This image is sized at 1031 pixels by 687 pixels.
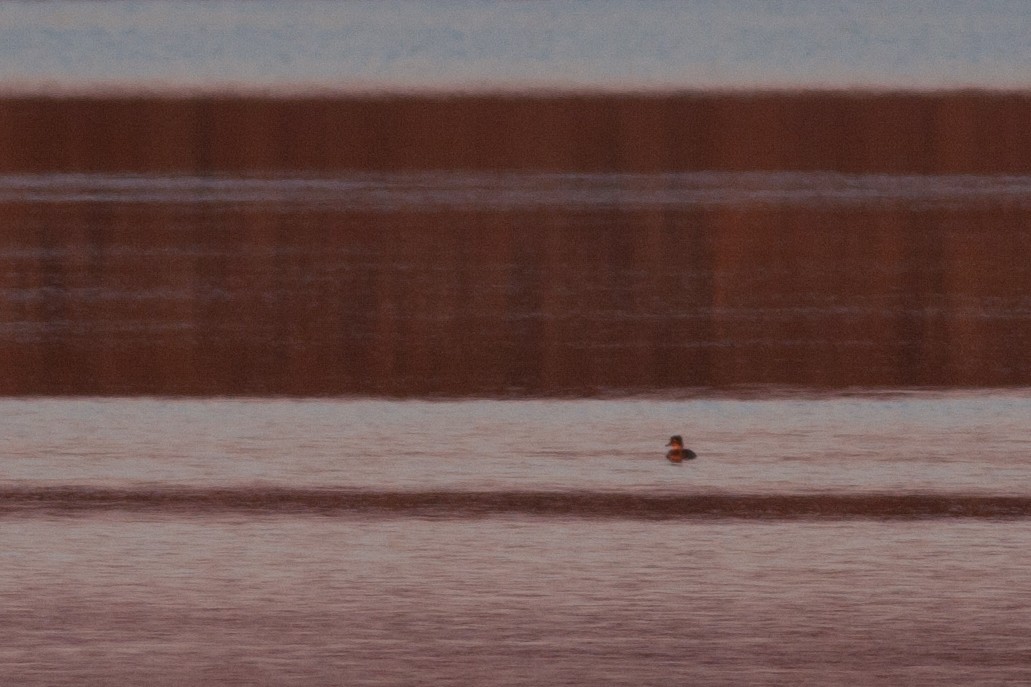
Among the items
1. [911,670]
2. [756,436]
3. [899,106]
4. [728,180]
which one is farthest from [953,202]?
[911,670]

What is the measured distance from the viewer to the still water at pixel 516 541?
3750mm

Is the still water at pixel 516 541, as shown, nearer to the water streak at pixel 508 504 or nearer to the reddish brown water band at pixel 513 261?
the water streak at pixel 508 504

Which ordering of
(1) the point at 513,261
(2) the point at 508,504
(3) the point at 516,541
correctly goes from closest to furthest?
(3) the point at 516,541 < (2) the point at 508,504 < (1) the point at 513,261

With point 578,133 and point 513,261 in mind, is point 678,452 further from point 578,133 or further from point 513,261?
point 578,133

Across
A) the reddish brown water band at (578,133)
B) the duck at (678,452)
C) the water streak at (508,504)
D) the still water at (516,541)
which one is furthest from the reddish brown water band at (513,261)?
the water streak at (508,504)

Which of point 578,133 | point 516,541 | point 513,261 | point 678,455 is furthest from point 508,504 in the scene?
point 578,133

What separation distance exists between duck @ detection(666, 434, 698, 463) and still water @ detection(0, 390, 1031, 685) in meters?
0.04

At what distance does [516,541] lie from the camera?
14.5 ft

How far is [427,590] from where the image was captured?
4.09 m

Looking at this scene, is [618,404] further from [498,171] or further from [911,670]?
[911,670]

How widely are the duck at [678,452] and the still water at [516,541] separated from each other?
0.04 meters

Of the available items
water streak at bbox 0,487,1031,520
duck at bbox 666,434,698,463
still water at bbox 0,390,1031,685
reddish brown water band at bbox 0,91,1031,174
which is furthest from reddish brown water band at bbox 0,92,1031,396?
water streak at bbox 0,487,1031,520

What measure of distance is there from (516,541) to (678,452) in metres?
0.84

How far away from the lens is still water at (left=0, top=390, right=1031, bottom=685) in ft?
12.3
